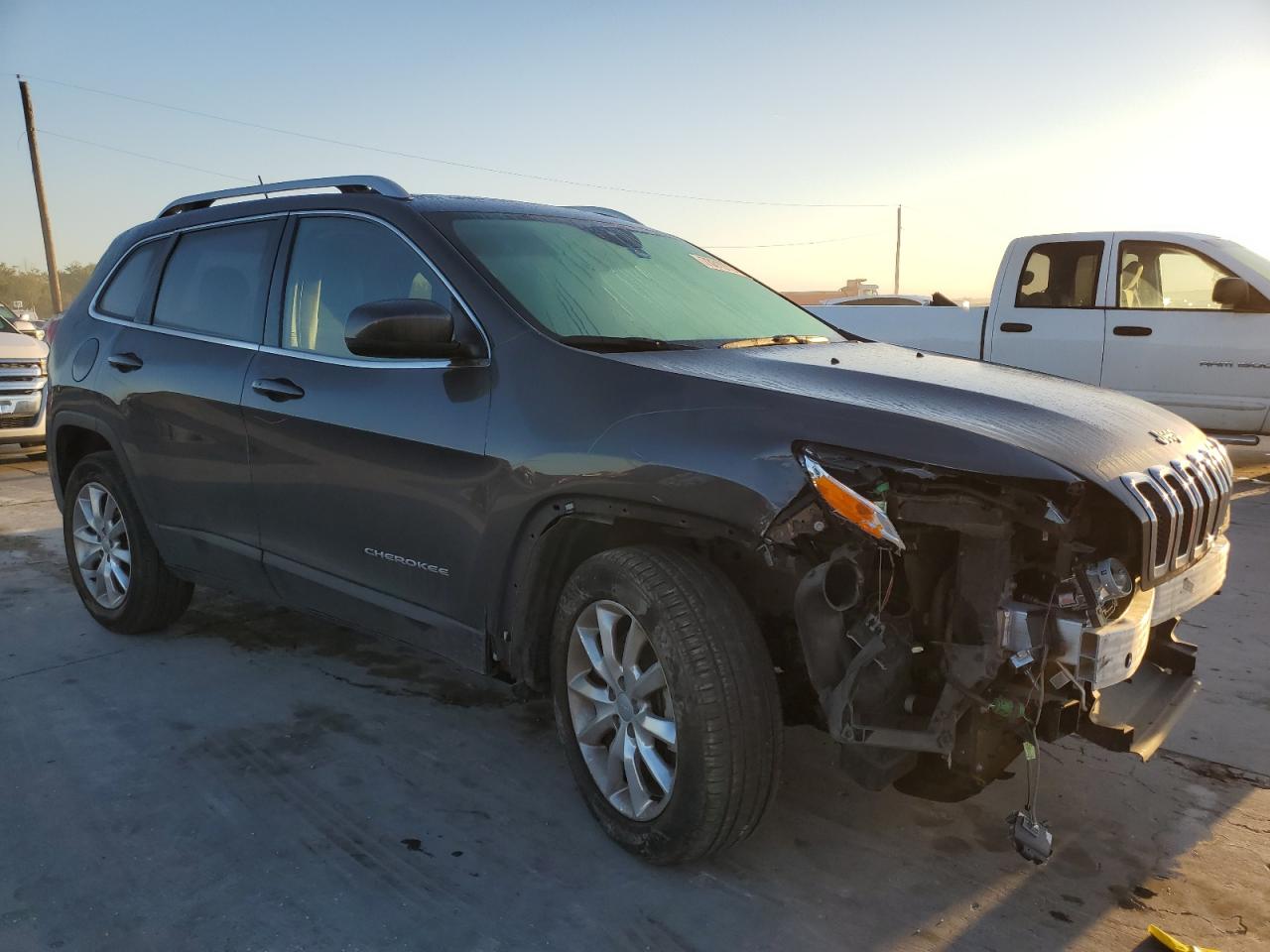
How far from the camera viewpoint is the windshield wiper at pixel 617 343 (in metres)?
2.93

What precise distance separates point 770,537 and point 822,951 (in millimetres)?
979

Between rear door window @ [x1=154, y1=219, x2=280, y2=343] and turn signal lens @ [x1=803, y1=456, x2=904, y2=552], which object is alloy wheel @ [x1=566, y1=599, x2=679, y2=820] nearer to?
turn signal lens @ [x1=803, y1=456, x2=904, y2=552]

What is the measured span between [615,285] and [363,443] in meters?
1.00

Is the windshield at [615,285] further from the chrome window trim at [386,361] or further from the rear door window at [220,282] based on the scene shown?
the rear door window at [220,282]

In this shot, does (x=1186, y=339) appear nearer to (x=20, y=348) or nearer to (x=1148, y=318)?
(x=1148, y=318)

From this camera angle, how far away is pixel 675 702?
2500mm

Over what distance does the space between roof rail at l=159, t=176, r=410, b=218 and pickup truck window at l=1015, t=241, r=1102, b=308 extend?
6655 mm

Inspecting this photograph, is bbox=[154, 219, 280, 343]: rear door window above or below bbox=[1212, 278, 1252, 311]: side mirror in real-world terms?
above

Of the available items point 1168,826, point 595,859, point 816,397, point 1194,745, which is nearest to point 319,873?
point 595,859

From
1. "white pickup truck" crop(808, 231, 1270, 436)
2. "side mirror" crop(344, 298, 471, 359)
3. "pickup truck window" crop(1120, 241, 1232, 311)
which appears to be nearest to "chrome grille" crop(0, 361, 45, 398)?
"white pickup truck" crop(808, 231, 1270, 436)

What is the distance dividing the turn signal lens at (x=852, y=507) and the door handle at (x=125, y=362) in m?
3.23

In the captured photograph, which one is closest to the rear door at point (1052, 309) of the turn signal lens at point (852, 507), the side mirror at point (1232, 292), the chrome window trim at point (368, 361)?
the side mirror at point (1232, 292)

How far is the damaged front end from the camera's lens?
226 cm

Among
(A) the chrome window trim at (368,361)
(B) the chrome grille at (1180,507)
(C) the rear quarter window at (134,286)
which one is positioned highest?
(C) the rear quarter window at (134,286)
